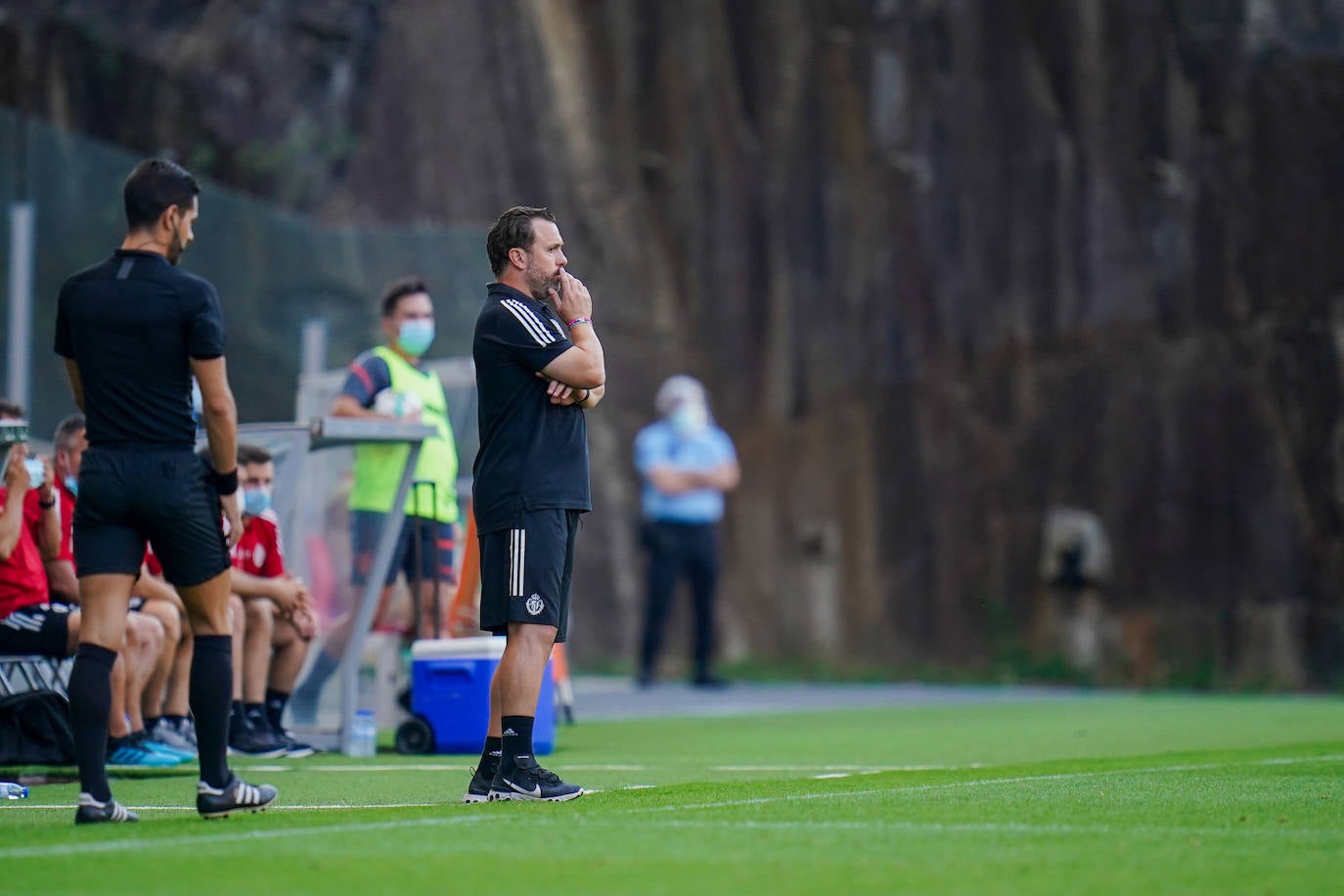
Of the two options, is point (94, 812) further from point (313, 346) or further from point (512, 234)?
point (313, 346)

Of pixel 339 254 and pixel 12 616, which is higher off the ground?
pixel 339 254

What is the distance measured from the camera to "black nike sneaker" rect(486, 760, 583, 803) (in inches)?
225

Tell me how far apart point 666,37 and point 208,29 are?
4.33 metres

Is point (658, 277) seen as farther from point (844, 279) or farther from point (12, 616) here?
point (12, 616)

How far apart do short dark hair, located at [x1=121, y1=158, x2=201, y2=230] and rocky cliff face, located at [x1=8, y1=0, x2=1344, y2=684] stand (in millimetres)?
9846

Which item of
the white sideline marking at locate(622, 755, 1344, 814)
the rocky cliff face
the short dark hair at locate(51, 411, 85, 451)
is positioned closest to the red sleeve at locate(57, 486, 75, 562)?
the short dark hair at locate(51, 411, 85, 451)

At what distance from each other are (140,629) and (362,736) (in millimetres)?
1126

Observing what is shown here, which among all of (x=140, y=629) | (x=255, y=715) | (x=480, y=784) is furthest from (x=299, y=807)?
(x=255, y=715)

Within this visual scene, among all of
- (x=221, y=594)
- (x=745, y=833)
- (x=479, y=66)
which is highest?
(x=479, y=66)

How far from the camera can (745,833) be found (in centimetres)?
472

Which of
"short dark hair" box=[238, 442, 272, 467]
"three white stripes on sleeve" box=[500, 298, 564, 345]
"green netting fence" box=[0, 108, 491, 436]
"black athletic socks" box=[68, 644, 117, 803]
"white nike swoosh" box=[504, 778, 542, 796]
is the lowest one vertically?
"white nike swoosh" box=[504, 778, 542, 796]

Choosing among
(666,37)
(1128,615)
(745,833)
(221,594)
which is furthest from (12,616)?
(666,37)

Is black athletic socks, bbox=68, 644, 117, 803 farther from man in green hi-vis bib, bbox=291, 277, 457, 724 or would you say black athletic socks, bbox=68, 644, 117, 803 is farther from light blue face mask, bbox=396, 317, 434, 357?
light blue face mask, bbox=396, 317, 434, 357

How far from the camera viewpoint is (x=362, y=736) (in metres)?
8.52
